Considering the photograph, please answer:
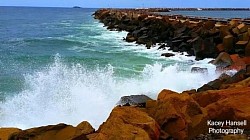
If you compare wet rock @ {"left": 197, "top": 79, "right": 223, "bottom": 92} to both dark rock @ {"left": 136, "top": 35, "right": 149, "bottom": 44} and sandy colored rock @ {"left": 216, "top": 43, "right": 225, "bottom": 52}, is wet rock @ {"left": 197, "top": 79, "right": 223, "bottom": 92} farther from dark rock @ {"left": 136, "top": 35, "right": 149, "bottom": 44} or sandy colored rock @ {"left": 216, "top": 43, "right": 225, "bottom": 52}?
dark rock @ {"left": 136, "top": 35, "right": 149, "bottom": 44}

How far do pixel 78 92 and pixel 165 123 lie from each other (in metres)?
4.93

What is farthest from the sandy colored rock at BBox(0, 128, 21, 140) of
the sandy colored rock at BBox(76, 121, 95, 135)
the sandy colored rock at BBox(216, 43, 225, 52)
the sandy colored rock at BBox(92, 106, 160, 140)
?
the sandy colored rock at BBox(216, 43, 225, 52)

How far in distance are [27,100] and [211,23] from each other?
11.0 meters

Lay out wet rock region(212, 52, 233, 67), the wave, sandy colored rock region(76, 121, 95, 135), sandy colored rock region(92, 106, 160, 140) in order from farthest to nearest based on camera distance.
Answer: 1. wet rock region(212, 52, 233, 67)
2. the wave
3. sandy colored rock region(76, 121, 95, 135)
4. sandy colored rock region(92, 106, 160, 140)

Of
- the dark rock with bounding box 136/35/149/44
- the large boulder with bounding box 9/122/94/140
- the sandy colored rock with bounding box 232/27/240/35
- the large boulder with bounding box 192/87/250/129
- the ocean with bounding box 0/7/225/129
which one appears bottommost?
the ocean with bounding box 0/7/225/129

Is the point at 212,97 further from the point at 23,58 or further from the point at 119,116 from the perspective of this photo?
the point at 23,58

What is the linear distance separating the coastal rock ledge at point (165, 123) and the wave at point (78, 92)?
219 cm

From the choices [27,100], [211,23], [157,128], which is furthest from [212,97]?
[211,23]

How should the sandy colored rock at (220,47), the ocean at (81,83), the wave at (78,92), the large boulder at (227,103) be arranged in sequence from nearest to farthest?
the large boulder at (227,103) → the wave at (78,92) → the ocean at (81,83) → the sandy colored rock at (220,47)

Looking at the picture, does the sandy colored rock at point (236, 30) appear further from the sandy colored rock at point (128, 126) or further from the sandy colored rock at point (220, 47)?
the sandy colored rock at point (128, 126)

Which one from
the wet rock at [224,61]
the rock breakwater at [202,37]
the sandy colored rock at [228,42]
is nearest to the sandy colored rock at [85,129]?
the wet rock at [224,61]

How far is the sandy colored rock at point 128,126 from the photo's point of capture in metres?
4.94

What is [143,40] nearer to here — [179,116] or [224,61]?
[224,61]

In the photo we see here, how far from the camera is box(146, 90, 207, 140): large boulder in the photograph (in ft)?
18.3
